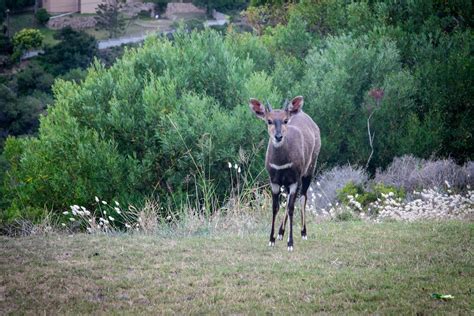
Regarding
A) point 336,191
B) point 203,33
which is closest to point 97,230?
point 336,191

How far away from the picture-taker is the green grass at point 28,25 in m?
54.8

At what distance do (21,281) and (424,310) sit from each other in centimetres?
434

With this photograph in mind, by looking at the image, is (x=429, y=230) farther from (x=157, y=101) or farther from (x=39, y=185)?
(x=39, y=185)

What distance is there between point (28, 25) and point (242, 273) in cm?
5283

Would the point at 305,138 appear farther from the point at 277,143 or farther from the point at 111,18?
the point at 111,18

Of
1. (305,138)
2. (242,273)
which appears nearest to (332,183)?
(305,138)

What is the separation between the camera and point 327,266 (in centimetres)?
888

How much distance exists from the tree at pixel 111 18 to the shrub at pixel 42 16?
476 cm

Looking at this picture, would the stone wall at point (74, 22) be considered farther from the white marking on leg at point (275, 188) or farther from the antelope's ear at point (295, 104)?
the white marking on leg at point (275, 188)

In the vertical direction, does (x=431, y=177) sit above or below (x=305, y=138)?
below

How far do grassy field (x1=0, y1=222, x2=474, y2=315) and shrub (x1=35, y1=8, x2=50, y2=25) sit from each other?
47889mm

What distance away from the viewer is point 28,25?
57594mm

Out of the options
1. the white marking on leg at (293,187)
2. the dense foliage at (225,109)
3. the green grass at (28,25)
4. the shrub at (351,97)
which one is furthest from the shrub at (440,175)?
the green grass at (28,25)

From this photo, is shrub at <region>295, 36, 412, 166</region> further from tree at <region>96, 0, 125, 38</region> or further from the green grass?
the green grass
